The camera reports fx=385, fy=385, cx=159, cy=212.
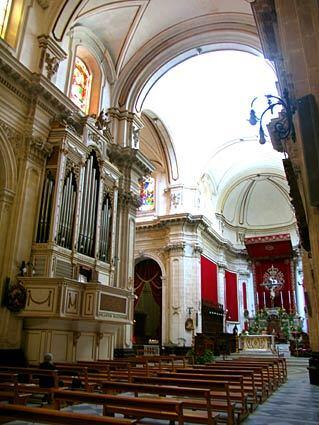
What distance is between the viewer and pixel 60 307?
8.83 metres

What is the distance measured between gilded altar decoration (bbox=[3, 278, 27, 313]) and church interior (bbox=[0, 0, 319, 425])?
3cm

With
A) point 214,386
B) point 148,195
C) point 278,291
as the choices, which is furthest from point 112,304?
point 278,291

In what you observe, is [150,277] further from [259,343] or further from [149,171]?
[149,171]

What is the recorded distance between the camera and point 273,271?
92.4 ft

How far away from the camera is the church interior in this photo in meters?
8.94

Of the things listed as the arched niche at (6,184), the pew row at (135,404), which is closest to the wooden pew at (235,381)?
the pew row at (135,404)

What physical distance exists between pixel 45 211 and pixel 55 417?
7.73 meters

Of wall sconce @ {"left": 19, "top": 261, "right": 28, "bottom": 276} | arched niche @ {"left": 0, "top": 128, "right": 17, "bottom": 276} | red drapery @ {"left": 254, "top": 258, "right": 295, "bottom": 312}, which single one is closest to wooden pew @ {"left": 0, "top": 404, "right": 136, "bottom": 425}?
wall sconce @ {"left": 19, "top": 261, "right": 28, "bottom": 276}

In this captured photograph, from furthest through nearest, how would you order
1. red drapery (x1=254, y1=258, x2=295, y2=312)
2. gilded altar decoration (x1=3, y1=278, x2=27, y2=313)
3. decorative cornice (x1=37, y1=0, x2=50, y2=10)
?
red drapery (x1=254, y1=258, x2=295, y2=312) < decorative cornice (x1=37, y1=0, x2=50, y2=10) < gilded altar decoration (x1=3, y1=278, x2=27, y2=313)

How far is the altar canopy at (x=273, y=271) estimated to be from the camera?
2661 centimetres

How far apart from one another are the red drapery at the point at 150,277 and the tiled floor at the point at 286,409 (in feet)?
46.5

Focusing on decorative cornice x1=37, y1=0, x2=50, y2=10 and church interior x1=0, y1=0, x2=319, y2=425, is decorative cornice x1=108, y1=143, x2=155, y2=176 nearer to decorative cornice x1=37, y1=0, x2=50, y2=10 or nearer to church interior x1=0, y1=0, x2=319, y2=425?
church interior x1=0, y1=0, x2=319, y2=425

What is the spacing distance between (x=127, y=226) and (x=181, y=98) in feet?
30.4

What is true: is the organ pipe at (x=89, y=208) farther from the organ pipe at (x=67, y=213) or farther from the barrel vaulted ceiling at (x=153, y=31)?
the barrel vaulted ceiling at (x=153, y=31)
